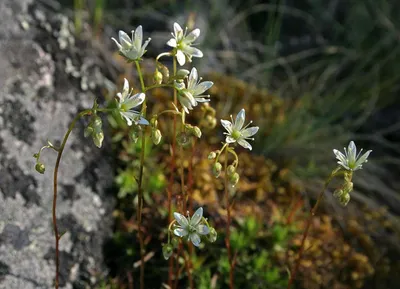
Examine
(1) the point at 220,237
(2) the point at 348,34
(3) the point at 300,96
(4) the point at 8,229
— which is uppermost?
(2) the point at 348,34

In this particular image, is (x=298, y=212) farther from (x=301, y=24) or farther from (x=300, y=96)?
(x=301, y=24)

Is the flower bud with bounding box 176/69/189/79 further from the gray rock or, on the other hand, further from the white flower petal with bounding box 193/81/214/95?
the gray rock

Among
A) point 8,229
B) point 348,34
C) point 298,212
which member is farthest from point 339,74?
point 8,229

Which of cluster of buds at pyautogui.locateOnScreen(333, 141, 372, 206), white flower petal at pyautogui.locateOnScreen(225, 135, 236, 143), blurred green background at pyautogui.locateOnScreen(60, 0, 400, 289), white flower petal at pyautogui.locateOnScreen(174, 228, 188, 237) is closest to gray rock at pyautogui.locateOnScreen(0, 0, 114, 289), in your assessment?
blurred green background at pyautogui.locateOnScreen(60, 0, 400, 289)

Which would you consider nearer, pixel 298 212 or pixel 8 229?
pixel 8 229

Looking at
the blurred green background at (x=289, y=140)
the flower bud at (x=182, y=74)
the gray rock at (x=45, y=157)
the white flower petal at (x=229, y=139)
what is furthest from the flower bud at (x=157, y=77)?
the gray rock at (x=45, y=157)

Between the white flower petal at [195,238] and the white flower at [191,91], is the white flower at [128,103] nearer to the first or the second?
the white flower at [191,91]

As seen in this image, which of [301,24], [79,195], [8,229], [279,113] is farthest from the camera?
[301,24]
